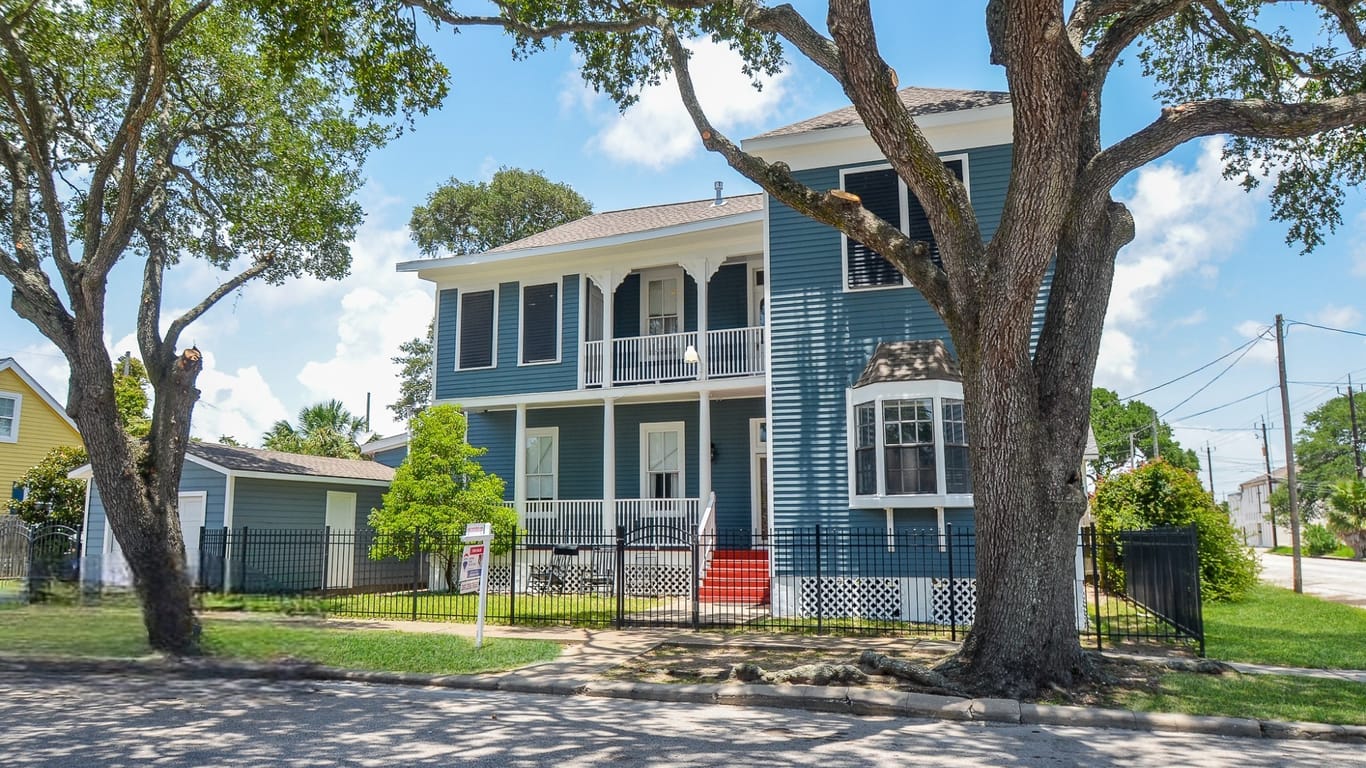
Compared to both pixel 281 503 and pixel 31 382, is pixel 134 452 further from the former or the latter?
pixel 31 382

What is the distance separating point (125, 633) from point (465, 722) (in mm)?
2570

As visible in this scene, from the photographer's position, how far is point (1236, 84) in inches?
581

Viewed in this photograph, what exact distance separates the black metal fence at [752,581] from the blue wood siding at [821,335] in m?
0.73

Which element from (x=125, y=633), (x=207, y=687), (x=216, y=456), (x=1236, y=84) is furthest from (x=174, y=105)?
(x=1236, y=84)

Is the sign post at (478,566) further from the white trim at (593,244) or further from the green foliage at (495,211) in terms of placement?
the green foliage at (495,211)

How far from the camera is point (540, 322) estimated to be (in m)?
20.0

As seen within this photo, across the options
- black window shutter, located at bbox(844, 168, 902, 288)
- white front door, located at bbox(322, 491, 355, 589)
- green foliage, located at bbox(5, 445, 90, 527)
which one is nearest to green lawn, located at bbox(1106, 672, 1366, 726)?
black window shutter, located at bbox(844, 168, 902, 288)

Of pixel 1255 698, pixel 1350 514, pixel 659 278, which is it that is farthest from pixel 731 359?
pixel 1350 514

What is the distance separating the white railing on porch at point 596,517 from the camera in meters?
18.0

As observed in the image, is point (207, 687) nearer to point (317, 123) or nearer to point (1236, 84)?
point (317, 123)

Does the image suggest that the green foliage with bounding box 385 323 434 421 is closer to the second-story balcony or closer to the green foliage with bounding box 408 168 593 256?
the green foliage with bounding box 408 168 593 256

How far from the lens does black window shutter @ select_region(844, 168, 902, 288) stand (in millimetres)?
15586

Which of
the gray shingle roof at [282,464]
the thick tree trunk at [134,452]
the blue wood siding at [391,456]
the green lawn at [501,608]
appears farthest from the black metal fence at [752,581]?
the blue wood siding at [391,456]

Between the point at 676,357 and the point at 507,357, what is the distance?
3.97 metres
